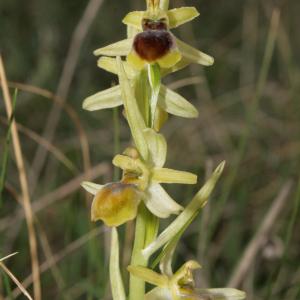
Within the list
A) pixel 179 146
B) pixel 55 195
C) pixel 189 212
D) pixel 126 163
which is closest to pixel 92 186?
pixel 126 163

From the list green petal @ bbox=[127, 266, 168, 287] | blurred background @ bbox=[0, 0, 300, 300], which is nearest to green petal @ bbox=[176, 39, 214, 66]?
blurred background @ bbox=[0, 0, 300, 300]

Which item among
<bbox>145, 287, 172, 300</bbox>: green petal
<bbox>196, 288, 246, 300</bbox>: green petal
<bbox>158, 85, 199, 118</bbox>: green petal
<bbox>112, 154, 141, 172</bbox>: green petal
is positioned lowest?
<bbox>196, 288, 246, 300</bbox>: green petal

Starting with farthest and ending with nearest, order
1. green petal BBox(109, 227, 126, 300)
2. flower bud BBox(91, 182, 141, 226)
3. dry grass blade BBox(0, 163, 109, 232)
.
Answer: dry grass blade BBox(0, 163, 109, 232) < green petal BBox(109, 227, 126, 300) < flower bud BBox(91, 182, 141, 226)

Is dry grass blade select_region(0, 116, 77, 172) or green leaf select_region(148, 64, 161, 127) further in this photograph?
dry grass blade select_region(0, 116, 77, 172)

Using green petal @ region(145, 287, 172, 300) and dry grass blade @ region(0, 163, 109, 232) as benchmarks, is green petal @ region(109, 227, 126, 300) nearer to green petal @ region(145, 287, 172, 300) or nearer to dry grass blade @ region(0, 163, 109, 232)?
green petal @ region(145, 287, 172, 300)

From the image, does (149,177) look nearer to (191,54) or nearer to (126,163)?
(126,163)

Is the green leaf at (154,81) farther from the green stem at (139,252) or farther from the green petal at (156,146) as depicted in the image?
the green stem at (139,252)

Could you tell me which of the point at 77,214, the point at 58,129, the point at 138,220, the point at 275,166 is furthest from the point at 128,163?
the point at 58,129
